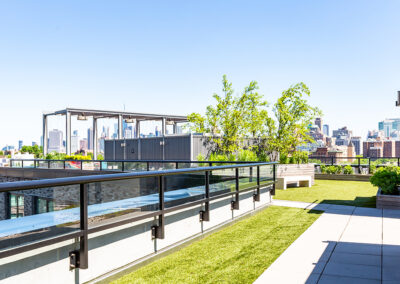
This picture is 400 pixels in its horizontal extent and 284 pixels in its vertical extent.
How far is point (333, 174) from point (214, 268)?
14.1m

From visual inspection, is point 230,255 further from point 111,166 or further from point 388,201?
point 111,166

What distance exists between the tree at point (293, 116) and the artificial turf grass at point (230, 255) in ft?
36.2

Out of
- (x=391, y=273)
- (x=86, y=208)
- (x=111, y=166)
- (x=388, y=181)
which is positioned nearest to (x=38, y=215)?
(x=86, y=208)

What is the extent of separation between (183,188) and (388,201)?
5.79 m

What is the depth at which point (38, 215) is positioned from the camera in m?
3.05

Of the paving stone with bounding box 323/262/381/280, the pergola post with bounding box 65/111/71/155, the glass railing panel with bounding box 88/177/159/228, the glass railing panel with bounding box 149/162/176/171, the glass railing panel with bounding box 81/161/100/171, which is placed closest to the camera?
the glass railing panel with bounding box 88/177/159/228

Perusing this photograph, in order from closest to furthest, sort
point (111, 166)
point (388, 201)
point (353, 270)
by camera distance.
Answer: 1. point (353, 270)
2. point (388, 201)
3. point (111, 166)

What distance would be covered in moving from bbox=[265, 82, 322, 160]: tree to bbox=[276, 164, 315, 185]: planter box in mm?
3857

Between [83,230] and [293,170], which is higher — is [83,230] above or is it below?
above

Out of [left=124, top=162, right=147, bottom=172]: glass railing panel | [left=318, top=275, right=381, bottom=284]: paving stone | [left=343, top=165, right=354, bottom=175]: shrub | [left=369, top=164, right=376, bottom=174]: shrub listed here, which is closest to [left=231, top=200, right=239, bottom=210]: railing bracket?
[left=318, top=275, right=381, bottom=284]: paving stone

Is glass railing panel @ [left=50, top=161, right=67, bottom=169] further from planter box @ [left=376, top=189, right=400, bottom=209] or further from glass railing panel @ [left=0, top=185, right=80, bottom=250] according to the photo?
glass railing panel @ [left=0, top=185, right=80, bottom=250]

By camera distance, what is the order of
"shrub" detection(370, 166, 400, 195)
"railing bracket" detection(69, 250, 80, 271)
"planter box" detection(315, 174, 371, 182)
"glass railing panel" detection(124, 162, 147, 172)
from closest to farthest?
"railing bracket" detection(69, 250, 80, 271) < "shrub" detection(370, 166, 400, 195) < "glass railing panel" detection(124, 162, 147, 172) < "planter box" detection(315, 174, 371, 182)

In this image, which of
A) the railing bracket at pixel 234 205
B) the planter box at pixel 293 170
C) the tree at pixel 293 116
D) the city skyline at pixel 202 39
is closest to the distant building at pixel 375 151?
the city skyline at pixel 202 39

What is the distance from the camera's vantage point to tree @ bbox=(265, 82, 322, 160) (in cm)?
1747
